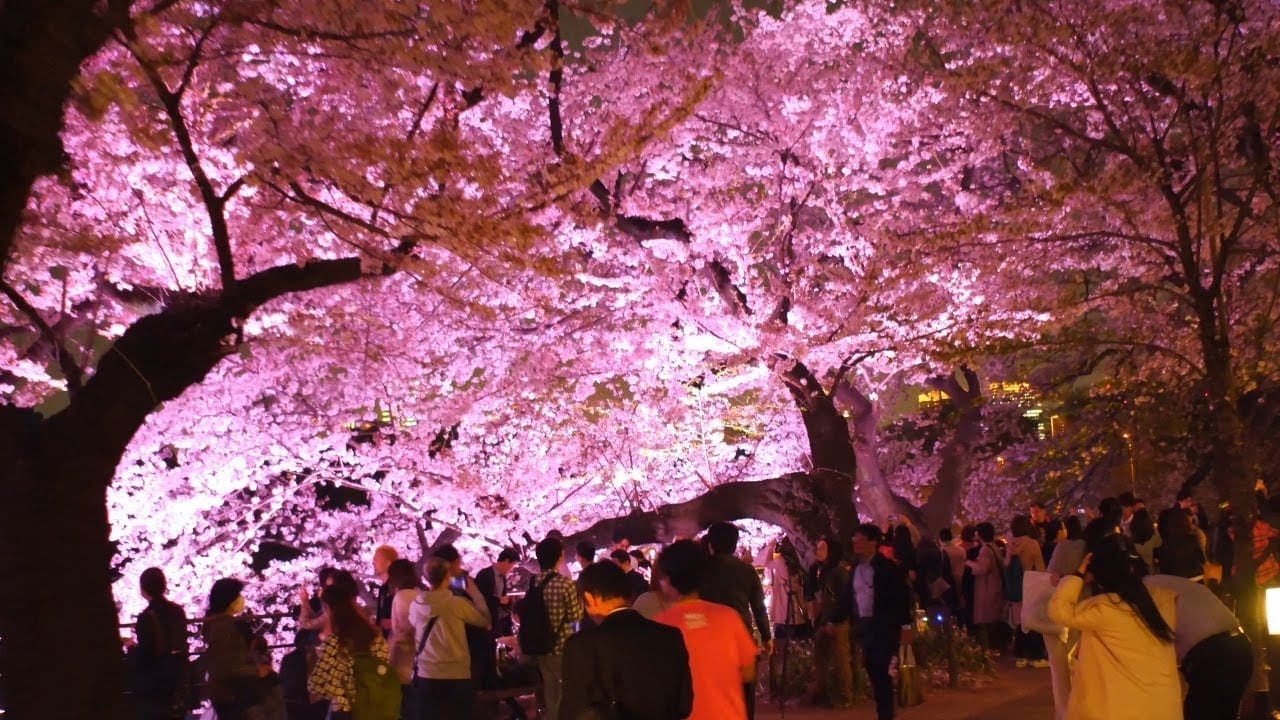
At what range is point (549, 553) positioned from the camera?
847 cm

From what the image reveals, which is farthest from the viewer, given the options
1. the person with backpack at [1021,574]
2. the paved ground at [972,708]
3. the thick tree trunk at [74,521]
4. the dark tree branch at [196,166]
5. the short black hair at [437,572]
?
the person with backpack at [1021,574]

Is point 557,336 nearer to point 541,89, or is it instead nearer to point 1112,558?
point 541,89

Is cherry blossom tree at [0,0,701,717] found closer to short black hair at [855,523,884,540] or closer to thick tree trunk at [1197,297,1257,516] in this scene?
short black hair at [855,523,884,540]

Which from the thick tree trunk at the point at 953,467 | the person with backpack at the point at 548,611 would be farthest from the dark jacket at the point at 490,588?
the thick tree trunk at the point at 953,467

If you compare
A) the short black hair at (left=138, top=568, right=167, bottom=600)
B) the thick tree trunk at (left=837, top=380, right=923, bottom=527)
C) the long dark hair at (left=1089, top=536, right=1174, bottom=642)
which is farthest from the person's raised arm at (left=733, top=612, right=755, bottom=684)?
the thick tree trunk at (left=837, top=380, right=923, bottom=527)

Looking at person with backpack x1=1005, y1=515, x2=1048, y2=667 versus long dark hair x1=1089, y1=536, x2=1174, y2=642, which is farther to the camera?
person with backpack x1=1005, y1=515, x2=1048, y2=667

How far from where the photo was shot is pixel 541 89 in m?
12.6

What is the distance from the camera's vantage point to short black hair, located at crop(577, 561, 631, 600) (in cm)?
512

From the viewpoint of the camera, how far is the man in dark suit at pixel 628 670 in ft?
15.4

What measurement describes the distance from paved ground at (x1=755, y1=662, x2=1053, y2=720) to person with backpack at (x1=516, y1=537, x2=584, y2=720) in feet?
10.6

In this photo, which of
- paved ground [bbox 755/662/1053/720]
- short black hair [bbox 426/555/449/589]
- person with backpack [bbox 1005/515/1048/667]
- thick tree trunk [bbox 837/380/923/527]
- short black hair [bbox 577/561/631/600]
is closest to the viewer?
short black hair [bbox 577/561/631/600]

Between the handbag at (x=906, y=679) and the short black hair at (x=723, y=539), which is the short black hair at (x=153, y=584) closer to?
the short black hair at (x=723, y=539)

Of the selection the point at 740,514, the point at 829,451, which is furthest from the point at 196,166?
the point at 740,514

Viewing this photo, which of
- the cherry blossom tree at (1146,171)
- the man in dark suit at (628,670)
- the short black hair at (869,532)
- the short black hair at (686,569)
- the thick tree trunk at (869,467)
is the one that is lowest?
the man in dark suit at (628,670)
